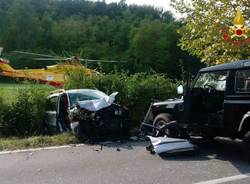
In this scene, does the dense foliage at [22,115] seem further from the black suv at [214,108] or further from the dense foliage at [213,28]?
the dense foliage at [213,28]

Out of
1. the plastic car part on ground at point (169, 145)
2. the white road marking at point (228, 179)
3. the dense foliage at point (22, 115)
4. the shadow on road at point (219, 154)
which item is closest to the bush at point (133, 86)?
the dense foliage at point (22, 115)

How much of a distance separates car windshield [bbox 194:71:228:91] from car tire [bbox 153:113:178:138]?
3.37 ft

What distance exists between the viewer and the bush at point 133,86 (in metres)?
14.8

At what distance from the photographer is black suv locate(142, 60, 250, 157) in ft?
28.5

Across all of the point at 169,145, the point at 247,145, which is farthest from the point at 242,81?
the point at 169,145

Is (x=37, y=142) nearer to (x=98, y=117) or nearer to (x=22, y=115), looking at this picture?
(x=98, y=117)

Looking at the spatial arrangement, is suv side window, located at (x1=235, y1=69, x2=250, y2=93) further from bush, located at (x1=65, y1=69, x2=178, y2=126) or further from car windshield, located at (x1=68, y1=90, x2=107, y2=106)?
bush, located at (x1=65, y1=69, x2=178, y2=126)

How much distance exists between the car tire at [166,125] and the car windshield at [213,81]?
103 cm

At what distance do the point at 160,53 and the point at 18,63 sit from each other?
106 ft

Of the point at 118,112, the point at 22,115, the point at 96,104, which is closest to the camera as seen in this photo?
the point at 96,104

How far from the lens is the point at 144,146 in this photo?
34.2 ft

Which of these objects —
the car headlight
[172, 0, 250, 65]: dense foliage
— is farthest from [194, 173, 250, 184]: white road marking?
[172, 0, 250, 65]: dense foliage

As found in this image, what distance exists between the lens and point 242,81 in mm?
8805

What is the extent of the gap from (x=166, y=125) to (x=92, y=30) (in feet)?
358
